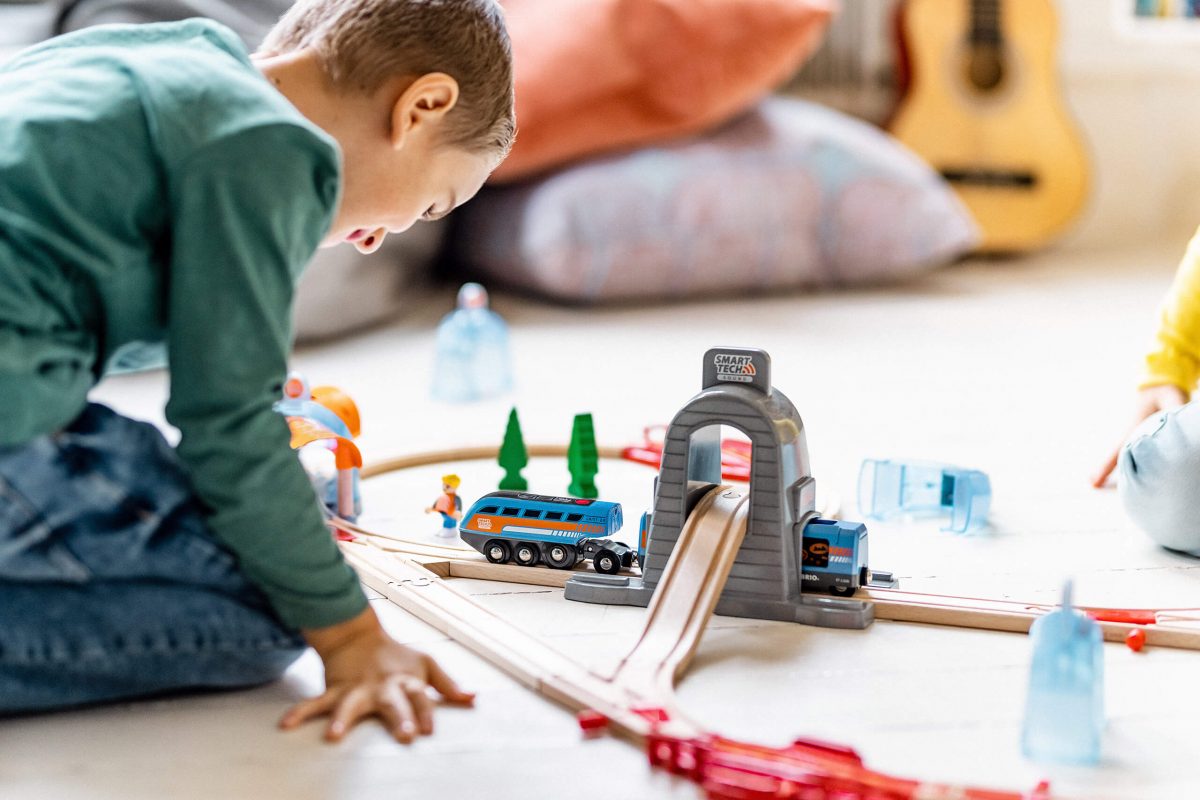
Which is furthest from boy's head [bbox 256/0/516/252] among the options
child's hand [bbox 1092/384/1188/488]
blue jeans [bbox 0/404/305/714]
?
child's hand [bbox 1092/384/1188/488]

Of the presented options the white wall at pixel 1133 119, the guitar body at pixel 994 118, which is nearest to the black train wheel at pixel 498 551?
the guitar body at pixel 994 118

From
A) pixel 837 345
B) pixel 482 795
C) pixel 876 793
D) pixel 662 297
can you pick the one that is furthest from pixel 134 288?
pixel 662 297

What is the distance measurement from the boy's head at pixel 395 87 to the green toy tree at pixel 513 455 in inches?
15.0

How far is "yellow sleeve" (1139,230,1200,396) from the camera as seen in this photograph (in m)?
1.40

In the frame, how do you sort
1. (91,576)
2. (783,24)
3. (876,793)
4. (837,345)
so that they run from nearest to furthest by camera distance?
1. (876,793)
2. (91,576)
3. (837,345)
4. (783,24)

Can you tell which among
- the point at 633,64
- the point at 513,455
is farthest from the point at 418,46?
the point at 633,64

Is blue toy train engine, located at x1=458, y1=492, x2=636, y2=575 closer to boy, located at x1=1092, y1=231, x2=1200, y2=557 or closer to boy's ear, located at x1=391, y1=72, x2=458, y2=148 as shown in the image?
boy's ear, located at x1=391, y1=72, x2=458, y2=148

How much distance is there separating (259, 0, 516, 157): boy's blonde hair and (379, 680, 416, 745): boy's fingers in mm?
370

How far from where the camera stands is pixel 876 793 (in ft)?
2.59

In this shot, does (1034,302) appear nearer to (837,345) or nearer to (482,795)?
(837,345)

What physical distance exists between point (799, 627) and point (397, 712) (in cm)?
32

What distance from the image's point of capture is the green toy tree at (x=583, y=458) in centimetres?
135

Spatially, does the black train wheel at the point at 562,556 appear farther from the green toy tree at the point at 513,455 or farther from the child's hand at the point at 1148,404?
the child's hand at the point at 1148,404

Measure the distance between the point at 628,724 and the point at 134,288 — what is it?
1.30 feet
